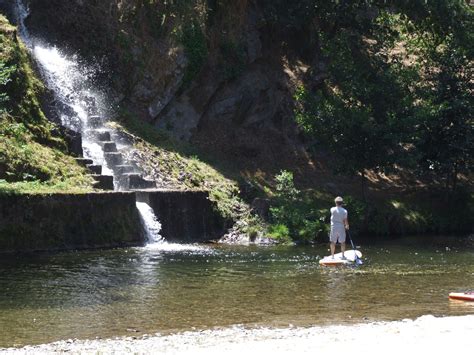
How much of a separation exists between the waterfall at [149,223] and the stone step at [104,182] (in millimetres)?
1183

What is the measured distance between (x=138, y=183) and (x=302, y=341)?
16.8 m

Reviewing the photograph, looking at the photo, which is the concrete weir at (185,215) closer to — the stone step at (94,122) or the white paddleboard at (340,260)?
the stone step at (94,122)

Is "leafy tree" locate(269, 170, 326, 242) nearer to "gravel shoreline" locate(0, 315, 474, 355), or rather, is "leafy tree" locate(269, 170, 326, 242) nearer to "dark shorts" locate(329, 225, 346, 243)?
"dark shorts" locate(329, 225, 346, 243)

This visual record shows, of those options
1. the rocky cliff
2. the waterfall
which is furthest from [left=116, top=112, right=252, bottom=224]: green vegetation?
the waterfall

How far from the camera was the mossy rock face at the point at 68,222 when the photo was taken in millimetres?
22562

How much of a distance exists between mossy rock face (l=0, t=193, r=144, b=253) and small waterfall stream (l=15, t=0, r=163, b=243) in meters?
0.94

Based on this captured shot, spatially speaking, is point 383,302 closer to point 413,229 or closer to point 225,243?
point 225,243

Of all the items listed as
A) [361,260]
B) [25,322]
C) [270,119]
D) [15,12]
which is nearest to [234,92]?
[270,119]

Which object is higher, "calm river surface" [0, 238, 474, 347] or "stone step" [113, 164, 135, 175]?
"stone step" [113, 164, 135, 175]

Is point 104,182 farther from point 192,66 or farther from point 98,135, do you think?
point 192,66

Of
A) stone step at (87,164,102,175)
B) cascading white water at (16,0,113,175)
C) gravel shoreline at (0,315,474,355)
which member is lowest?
gravel shoreline at (0,315,474,355)

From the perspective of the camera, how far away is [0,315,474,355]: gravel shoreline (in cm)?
1127

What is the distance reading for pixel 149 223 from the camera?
26.1 meters

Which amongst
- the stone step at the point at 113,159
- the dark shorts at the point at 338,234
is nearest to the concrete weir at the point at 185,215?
the stone step at the point at 113,159
